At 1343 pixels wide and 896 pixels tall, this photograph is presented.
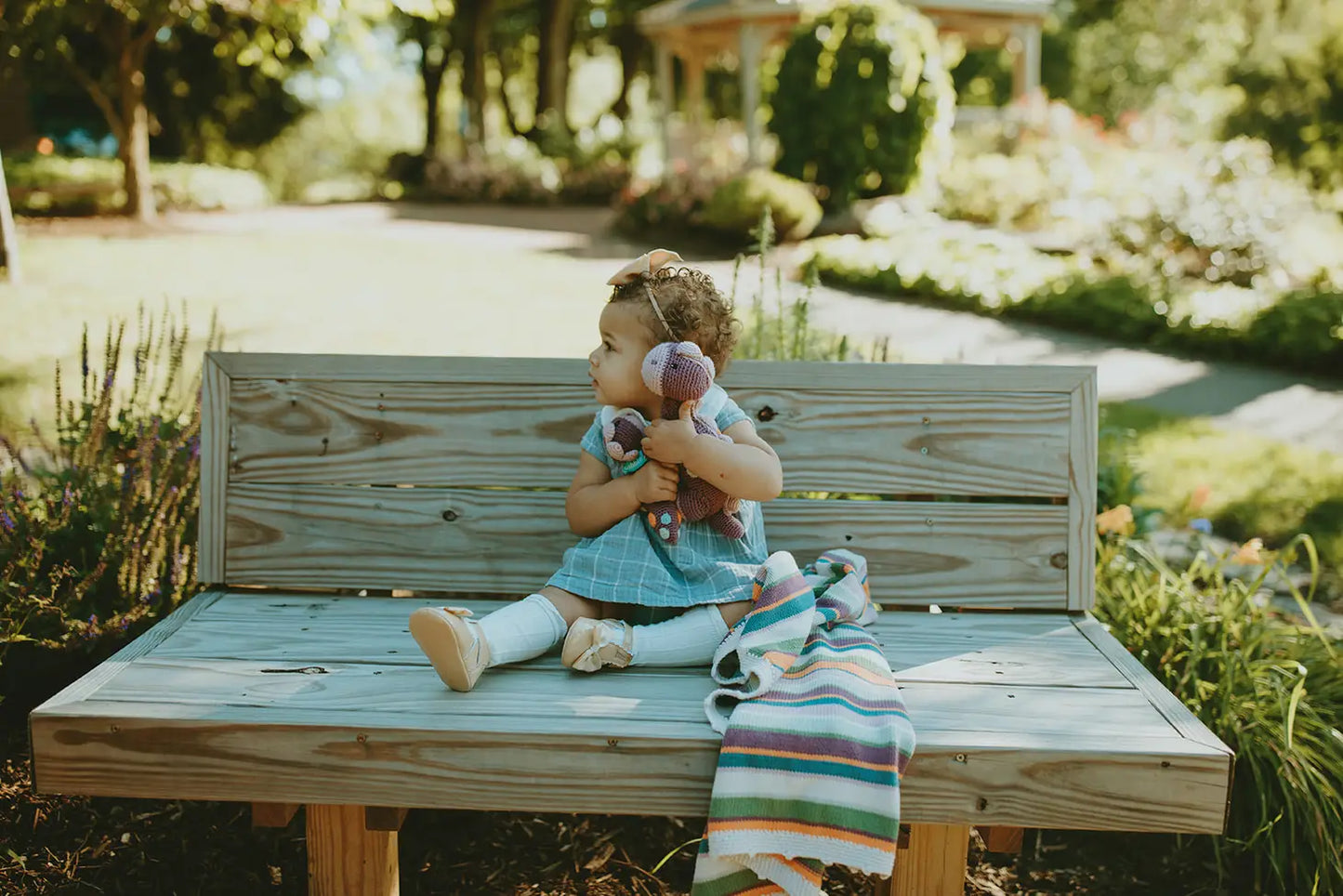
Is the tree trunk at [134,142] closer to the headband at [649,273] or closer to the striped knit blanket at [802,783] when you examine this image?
the headband at [649,273]

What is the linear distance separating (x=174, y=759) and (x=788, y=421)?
1.35 meters

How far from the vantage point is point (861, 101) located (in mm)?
13109

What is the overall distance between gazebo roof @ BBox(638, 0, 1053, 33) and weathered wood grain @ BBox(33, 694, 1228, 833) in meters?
14.8

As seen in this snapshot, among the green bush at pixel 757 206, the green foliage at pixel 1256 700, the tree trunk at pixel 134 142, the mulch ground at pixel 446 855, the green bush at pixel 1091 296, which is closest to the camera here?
the green foliage at pixel 1256 700

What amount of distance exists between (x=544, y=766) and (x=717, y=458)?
642 millimetres

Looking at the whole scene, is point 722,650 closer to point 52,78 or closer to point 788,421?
point 788,421

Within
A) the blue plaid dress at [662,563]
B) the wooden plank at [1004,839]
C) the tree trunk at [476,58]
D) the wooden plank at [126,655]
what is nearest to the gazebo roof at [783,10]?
the tree trunk at [476,58]

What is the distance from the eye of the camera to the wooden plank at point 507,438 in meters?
2.50

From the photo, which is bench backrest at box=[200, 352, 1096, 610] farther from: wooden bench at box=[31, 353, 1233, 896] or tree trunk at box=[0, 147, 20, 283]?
tree trunk at box=[0, 147, 20, 283]

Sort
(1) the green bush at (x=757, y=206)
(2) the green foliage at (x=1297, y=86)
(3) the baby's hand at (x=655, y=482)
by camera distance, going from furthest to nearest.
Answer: (2) the green foliage at (x=1297, y=86), (1) the green bush at (x=757, y=206), (3) the baby's hand at (x=655, y=482)

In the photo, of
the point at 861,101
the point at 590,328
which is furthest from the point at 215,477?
the point at 861,101

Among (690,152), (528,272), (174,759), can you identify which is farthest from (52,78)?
(174,759)

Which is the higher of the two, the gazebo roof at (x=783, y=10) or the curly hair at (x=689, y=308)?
the gazebo roof at (x=783, y=10)

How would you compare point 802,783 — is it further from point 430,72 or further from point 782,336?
point 430,72
